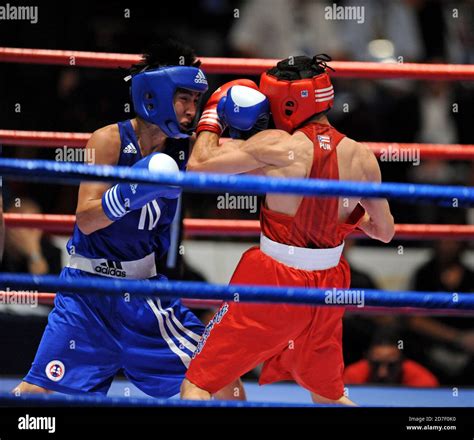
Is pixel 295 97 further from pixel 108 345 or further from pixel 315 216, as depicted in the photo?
pixel 108 345

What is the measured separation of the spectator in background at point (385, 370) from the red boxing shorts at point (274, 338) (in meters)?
Answer: 1.32

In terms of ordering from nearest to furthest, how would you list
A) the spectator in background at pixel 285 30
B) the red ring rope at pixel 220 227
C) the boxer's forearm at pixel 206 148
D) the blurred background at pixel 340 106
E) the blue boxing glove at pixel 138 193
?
the blue boxing glove at pixel 138 193 → the boxer's forearm at pixel 206 148 → the red ring rope at pixel 220 227 → the blurred background at pixel 340 106 → the spectator in background at pixel 285 30

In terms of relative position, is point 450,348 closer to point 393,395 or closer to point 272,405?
point 393,395

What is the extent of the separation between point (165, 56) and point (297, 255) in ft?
2.53

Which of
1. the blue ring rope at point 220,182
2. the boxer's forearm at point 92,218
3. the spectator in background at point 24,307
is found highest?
the blue ring rope at point 220,182

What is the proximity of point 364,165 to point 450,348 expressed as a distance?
80.6 inches

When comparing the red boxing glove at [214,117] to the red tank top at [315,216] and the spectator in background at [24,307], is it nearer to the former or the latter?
Answer: the red tank top at [315,216]

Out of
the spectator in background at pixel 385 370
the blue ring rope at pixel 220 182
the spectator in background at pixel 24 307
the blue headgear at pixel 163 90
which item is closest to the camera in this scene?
the blue ring rope at pixel 220 182

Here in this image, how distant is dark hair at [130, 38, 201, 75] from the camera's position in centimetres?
297

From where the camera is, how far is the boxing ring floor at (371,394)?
335 centimetres

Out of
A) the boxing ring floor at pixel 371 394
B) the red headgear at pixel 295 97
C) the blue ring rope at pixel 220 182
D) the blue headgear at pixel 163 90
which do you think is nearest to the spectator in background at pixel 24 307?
the boxing ring floor at pixel 371 394

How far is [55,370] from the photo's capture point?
111 inches

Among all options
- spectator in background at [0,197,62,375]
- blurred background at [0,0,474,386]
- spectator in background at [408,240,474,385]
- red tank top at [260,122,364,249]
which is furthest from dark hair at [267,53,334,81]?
spectator in background at [408,240,474,385]

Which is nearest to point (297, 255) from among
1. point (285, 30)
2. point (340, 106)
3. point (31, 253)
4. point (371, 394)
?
point (371, 394)
